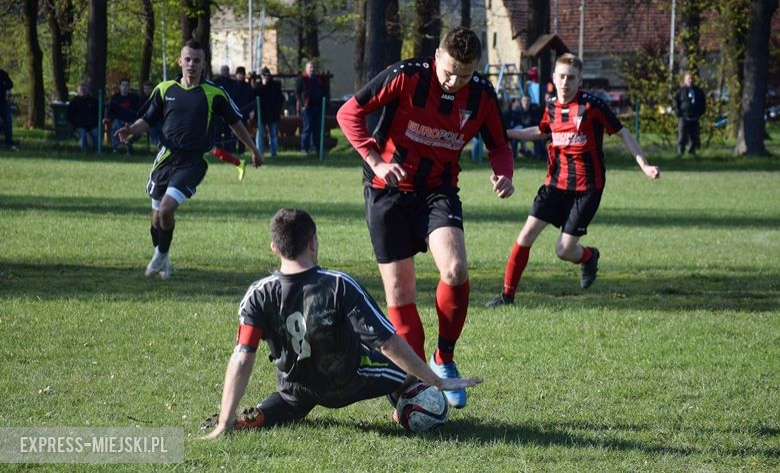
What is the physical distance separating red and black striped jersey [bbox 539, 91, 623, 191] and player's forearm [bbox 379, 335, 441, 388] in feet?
16.2

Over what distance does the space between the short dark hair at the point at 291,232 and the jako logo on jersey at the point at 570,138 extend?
16.4ft

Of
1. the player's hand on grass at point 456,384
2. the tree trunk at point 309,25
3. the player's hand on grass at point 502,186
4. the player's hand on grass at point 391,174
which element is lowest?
the player's hand on grass at point 456,384

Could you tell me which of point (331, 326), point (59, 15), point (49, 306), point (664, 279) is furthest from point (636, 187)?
point (59, 15)

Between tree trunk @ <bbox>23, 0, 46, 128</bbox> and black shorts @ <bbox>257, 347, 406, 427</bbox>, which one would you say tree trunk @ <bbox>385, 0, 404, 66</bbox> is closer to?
tree trunk @ <bbox>23, 0, 46, 128</bbox>

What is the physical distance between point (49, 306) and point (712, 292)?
233 inches

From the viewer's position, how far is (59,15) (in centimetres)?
3781

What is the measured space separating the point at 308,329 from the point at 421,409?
0.74 metres

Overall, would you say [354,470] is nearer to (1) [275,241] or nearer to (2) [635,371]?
(1) [275,241]

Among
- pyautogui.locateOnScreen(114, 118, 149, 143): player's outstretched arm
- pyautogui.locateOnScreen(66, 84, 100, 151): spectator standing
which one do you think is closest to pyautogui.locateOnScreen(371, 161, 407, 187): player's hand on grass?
pyautogui.locateOnScreen(114, 118, 149, 143): player's outstretched arm

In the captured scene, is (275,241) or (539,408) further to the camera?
(539,408)

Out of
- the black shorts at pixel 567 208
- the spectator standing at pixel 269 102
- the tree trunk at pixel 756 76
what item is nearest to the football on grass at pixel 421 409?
the black shorts at pixel 567 208

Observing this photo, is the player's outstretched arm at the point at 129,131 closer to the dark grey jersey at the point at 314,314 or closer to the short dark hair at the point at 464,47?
the short dark hair at the point at 464,47

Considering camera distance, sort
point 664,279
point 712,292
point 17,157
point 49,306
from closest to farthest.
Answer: point 49,306
point 712,292
point 664,279
point 17,157

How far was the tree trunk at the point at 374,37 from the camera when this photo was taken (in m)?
28.9
